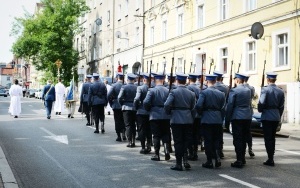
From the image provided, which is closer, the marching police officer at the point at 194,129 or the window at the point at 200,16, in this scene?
the marching police officer at the point at 194,129

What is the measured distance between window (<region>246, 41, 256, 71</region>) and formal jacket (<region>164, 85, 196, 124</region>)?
16.4 m

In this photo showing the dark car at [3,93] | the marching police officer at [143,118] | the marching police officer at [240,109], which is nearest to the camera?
the marching police officer at [240,109]

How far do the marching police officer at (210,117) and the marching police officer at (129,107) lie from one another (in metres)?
Result: 3.42

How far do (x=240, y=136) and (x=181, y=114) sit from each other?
57.4 inches

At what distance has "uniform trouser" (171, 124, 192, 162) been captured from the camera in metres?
9.49

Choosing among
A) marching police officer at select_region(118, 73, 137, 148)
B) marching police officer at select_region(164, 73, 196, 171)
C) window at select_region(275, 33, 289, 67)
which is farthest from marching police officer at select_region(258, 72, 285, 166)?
window at select_region(275, 33, 289, 67)

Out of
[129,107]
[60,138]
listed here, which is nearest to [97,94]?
[60,138]

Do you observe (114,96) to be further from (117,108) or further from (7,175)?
(7,175)

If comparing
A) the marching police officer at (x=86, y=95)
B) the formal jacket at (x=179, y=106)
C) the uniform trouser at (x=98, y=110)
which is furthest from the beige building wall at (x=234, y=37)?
the formal jacket at (x=179, y=106)

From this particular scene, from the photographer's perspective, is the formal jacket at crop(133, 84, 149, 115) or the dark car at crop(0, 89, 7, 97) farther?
the dark car at crop(0, 89, 7, 97)

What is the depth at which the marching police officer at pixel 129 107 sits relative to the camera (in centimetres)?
1295

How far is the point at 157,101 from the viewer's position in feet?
35.6

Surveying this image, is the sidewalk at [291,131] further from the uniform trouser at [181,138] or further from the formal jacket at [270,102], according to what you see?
the uniform trouser at [181,138]

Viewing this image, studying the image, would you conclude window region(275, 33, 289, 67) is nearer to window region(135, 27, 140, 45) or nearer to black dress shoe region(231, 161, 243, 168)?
black dress shoe region(231, 161, 243, 168)
